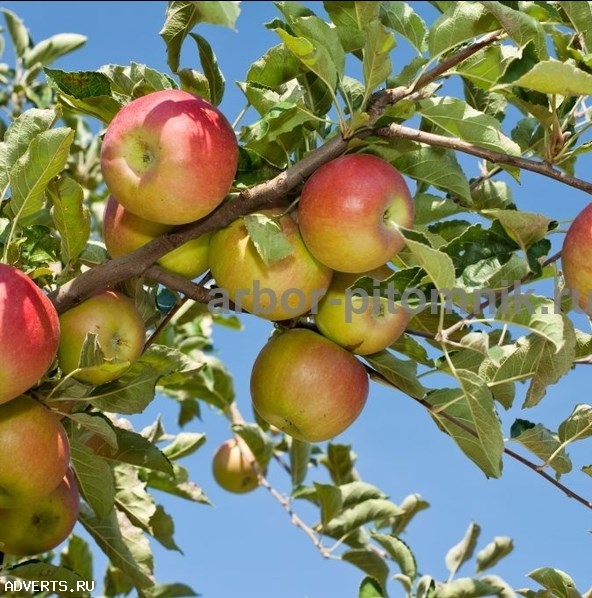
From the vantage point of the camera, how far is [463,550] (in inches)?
149

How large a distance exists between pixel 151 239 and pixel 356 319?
57 centimetres

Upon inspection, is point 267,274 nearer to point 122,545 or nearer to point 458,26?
point 458,26

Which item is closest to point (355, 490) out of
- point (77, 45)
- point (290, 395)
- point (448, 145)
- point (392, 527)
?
point (392, 527)

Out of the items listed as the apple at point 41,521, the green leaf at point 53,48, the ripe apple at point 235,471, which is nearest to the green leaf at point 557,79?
the apple at point 41,521

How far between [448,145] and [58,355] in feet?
3.74

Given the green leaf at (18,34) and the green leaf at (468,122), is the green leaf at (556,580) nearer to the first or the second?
the green leaf at (468,122)

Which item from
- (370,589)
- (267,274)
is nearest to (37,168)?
(267,274)

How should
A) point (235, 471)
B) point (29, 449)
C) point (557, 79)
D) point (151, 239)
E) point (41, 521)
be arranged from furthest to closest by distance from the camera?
point (235, 471), point (41, 521), point (151, 239), point (29, 449), point (557, 79)

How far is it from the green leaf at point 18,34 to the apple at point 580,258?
4281 millimetres

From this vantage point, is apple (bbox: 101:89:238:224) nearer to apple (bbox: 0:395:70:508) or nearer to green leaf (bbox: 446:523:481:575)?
apple (bbox: 0:395:70:508)

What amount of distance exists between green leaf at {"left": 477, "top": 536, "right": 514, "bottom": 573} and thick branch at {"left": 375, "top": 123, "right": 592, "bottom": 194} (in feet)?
7.55

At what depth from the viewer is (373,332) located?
2.19 m

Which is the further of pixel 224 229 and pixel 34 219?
pixel 34 219

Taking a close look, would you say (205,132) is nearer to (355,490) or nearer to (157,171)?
(157,171)
